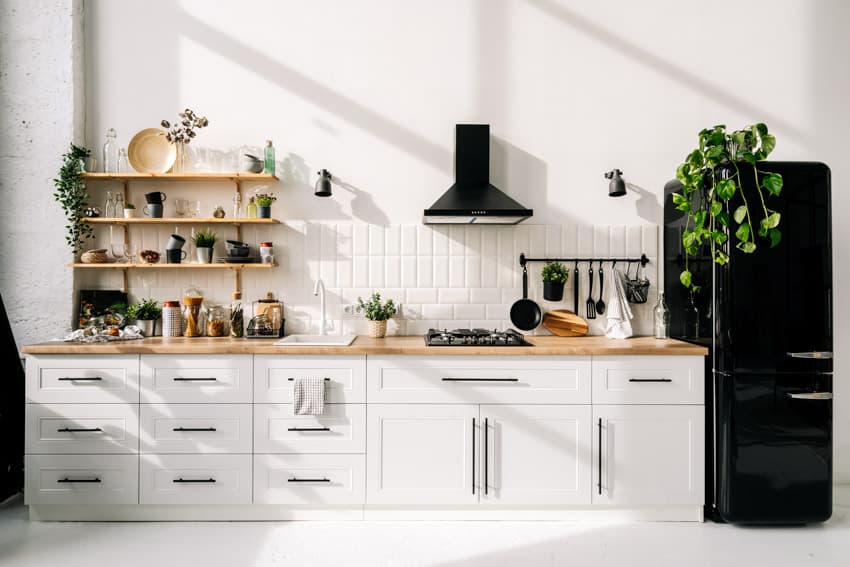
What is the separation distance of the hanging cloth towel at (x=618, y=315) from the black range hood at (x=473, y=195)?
74cm

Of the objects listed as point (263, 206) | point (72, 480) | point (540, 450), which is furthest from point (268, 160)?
point (540, 450)

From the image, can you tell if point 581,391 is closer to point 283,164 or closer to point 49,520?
point 283,164

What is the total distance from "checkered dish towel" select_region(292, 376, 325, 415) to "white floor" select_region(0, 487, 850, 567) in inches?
24.0

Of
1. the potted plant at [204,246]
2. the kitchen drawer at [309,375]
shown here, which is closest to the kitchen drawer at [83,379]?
the kitchen drawer at [309,375]

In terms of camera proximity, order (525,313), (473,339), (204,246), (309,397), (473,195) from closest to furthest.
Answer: (309,397), (473,339), (473,195), (204,246), (525,313)

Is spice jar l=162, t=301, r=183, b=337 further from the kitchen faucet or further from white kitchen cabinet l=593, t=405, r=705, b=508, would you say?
white kitchen cabinet l=593, t=405, r=705, b=508

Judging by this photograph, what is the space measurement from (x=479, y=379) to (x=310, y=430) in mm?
912

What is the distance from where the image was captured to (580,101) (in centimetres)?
336

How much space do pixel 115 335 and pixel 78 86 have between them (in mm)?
1584

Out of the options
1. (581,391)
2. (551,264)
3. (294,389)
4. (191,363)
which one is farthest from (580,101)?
(191,363)

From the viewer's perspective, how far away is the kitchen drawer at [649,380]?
270 centimetres

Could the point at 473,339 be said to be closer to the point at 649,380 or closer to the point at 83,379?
the point at 649,380

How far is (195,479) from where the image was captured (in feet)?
8.83

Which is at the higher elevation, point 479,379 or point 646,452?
point 479,379
